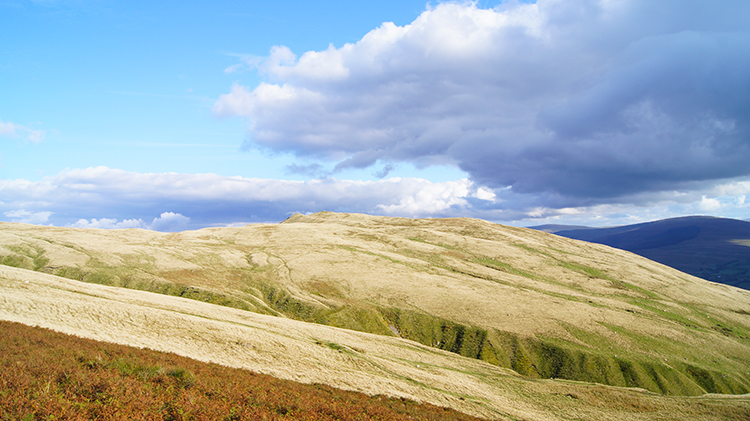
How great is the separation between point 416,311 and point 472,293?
19762mm

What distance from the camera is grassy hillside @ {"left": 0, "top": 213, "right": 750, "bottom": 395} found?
7256 centimetres

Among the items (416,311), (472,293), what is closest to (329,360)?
(416,311)

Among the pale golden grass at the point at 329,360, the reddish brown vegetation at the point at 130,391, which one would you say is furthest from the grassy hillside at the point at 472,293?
the reddish brown vegetation at the point at 130,391

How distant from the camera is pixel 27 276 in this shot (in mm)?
56844

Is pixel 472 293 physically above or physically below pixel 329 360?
below

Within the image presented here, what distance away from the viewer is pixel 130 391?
1750 centimetres

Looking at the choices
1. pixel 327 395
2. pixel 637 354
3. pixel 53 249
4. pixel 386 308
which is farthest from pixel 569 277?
pixel 53 249

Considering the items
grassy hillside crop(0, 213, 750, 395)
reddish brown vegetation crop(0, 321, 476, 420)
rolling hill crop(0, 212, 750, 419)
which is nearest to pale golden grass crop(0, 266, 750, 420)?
rolling hill crop(0, 212, 750, 419)

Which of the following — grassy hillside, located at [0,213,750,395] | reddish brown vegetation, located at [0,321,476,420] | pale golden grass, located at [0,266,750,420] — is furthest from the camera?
grassy hillside, located at [0,213,750,395]

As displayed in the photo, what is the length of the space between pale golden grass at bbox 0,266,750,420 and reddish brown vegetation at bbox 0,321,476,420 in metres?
9.01

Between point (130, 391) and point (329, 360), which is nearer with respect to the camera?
point (130, 391)

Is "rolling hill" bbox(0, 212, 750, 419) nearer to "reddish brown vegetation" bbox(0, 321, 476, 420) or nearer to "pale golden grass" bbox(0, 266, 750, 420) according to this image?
"pale golden grass" bbox(0, 266, 750, 420)

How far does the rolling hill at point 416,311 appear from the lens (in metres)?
41.3

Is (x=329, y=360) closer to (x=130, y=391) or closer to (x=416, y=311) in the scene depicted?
(x=130, y=391)
